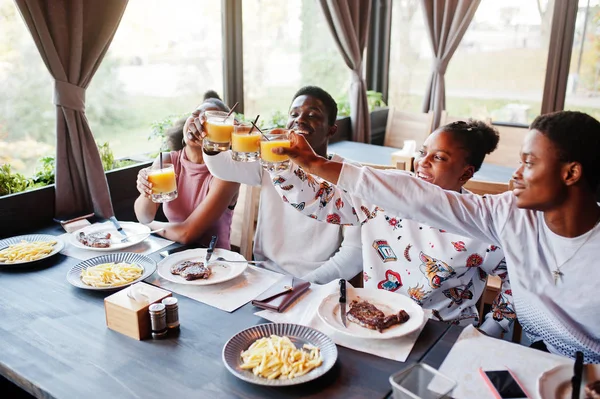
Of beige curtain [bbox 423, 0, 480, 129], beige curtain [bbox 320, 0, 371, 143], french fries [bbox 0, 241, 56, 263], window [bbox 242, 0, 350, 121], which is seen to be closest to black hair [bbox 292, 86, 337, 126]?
french fries [bbox 0, 241, 56, 263]

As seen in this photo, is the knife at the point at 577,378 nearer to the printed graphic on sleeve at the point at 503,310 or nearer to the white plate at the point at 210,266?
the printed graphic on sleeve at the point at 503,310

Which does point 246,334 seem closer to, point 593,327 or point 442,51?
point 593,327

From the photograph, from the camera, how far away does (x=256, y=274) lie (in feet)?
5.59

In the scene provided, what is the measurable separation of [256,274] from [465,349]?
734mm

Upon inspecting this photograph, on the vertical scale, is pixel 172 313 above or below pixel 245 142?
below

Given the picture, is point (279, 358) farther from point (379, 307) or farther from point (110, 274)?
point (110, 274)

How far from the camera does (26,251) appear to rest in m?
1.80

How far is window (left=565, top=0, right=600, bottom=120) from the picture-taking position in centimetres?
429

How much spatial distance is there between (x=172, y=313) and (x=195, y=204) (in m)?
1.00

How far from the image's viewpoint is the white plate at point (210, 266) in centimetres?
161

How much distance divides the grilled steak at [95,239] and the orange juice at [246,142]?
0.76 m

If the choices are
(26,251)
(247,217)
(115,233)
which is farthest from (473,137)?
(26,251)

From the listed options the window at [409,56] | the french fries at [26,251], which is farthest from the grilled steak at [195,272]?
the window at [409,56]

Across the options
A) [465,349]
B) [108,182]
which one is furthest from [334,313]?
[108,182]
